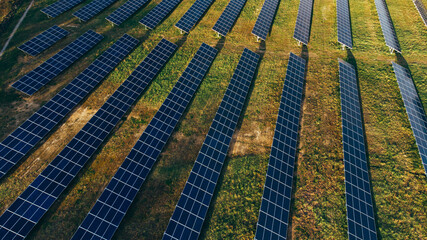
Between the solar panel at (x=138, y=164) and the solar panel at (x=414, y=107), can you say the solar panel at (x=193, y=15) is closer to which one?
the solar panel at (x=138, y=164)

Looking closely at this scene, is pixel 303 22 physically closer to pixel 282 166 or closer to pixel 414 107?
pixel 414 107

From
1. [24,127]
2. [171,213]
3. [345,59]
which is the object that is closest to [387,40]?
[345,59]

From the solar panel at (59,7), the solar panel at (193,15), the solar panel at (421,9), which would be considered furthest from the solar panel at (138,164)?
the solar panel at (421,9)

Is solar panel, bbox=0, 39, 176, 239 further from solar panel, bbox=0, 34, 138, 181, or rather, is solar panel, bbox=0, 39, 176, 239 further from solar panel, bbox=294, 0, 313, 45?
solar panel, bbox=294, 0, 313, 45

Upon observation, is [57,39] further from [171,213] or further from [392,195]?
[392,195]

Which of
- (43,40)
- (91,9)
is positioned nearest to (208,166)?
(43,40)
